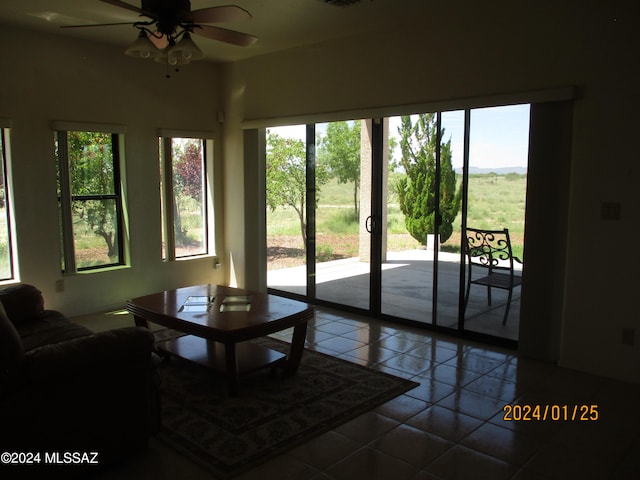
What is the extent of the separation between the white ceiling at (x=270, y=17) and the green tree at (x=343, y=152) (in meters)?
0.88

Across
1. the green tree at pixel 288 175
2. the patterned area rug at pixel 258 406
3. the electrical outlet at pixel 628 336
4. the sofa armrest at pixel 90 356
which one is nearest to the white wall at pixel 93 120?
the green tree at pixel 288 175

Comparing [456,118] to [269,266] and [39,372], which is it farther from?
[39,372]

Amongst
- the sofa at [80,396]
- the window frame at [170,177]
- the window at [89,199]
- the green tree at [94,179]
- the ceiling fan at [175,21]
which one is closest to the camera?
the sofa at [80,396]

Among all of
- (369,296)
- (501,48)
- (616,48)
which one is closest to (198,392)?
(369,296)

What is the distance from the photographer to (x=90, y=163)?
5297 mm

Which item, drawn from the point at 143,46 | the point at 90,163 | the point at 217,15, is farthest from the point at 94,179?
the point at 217,15

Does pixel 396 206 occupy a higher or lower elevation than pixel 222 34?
lower

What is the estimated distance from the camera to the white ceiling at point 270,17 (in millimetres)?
4027

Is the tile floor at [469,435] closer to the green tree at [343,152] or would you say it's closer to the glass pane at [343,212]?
the glass pane at [343,212]

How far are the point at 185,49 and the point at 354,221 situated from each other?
281 centimetres

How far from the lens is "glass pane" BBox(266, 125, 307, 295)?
5.89m

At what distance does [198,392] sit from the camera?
343cm

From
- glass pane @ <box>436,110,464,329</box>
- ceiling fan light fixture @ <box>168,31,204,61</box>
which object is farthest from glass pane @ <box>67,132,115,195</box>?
glass pane @ <box>436,110,464,329</box>
